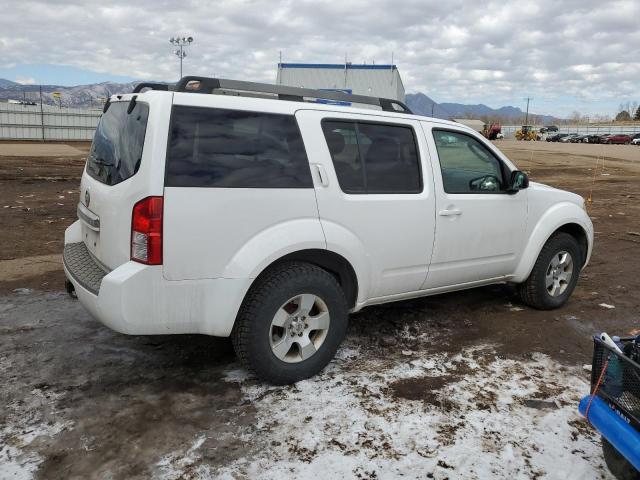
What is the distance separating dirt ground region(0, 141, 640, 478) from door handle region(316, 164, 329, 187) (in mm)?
1308

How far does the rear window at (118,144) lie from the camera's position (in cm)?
315

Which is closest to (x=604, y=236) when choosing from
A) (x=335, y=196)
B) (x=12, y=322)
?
(x=335, y=196)

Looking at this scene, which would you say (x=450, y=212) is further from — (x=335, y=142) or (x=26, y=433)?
(x=26, y=433)

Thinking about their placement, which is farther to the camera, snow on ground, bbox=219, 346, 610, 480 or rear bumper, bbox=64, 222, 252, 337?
rear bumper, bbox=64, 222, 252, 337

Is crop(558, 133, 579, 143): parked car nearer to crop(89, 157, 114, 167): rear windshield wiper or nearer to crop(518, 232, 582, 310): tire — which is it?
crop(518, 232, 582, 310): tire

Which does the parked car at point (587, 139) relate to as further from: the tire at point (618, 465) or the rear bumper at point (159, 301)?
the rear bumper at point (159, 301)

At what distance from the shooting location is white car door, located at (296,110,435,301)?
3580 millimetres

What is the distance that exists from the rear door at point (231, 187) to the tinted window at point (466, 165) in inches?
51.5

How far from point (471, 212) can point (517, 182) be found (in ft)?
1.87

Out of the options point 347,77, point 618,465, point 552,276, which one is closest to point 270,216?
point 618,465

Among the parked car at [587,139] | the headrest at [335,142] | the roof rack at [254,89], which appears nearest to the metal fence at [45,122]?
the roof rack at [254,89]

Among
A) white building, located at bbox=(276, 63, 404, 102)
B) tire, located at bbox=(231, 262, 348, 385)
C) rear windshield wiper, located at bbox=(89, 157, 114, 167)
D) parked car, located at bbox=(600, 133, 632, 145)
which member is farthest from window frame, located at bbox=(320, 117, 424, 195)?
parked car, located at bbox=(600, 133, 632, 145)

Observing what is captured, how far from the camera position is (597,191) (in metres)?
15.9

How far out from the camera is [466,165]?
4.46 metres
